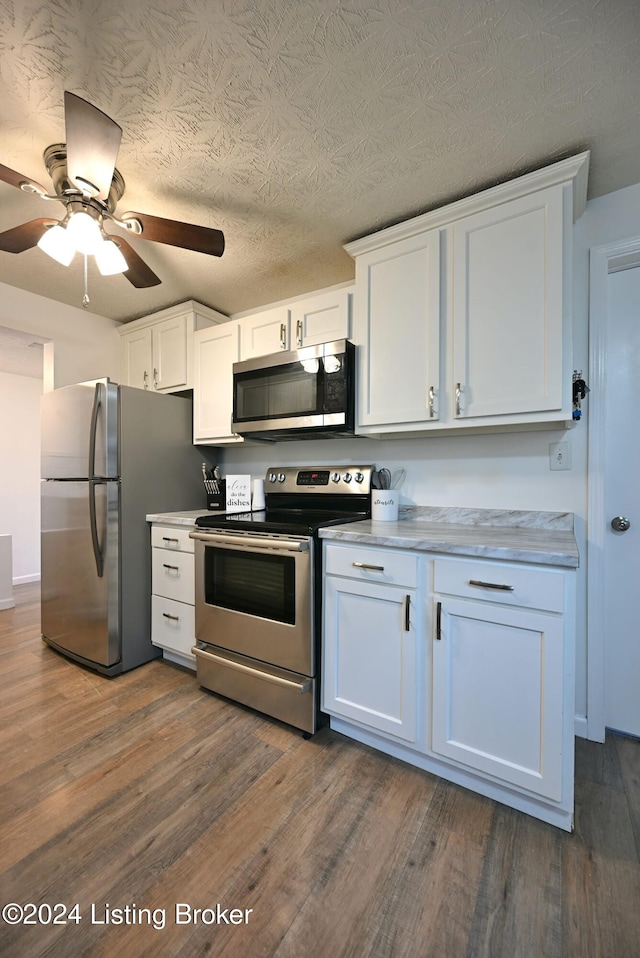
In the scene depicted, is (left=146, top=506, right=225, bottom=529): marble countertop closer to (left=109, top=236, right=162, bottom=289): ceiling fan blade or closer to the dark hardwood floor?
the dark hardwood floor

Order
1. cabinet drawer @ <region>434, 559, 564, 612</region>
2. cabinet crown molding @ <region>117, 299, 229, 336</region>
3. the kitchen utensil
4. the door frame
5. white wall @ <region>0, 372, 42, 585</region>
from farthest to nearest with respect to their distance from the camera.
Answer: white wall @ <region>0, 372, 42, 585</region>
cabinet crown molding @ <region>117, 299, 229, 336</region>
the kitchen utensil
the door frame
cabinet drawer @ <region>434, 559, 564, 612</region>

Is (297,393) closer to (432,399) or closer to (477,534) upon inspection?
(432,399)

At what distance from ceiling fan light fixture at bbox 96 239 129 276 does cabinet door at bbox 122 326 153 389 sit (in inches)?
55.4

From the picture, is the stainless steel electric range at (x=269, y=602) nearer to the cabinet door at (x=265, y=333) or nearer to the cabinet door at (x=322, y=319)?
the cabinet door at (x=322, y=319)

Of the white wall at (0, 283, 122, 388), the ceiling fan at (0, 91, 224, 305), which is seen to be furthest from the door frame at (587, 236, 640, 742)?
the white wall at (0, 283, 122, 388)

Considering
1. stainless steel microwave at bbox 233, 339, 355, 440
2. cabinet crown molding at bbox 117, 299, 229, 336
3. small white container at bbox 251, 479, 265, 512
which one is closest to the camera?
stainless steel microwave at bbox 233, 339, 355, 440

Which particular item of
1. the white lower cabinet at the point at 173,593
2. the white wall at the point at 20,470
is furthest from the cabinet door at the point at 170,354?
the white wall at the point at 20,470

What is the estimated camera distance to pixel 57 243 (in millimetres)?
1567

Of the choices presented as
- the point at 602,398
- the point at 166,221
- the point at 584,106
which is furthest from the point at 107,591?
the point at 584,106

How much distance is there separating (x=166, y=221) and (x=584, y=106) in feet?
4.99

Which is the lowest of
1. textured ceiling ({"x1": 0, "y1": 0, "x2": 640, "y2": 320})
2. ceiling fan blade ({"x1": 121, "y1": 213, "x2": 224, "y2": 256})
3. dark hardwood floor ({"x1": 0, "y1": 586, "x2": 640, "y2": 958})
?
dark hardwood floor ({"x1": 0, "y1": 586, "x2": 640, "y2": 958})

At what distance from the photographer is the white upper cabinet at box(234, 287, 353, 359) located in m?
2.13

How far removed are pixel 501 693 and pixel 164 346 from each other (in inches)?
117

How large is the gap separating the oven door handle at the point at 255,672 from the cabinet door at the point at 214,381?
1.29 meters
